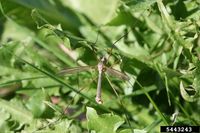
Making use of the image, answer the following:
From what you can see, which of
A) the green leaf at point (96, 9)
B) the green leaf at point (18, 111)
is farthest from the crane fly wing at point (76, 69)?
the green leaf at point (96, 9)

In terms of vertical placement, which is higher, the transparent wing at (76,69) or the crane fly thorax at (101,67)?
the transparent wing at (76,69)

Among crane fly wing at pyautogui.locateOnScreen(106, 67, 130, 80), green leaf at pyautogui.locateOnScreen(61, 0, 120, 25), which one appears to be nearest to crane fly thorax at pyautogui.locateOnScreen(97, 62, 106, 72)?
crane fly wing at pyautogui.locateOnScreen(106, 67, 130, 80)

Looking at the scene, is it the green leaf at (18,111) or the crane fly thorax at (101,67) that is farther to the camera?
the green leaf at (18,111)

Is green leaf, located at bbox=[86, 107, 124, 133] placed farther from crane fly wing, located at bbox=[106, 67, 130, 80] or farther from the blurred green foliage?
crane fly wing, located at bbox=[106, 67, 130, 80]

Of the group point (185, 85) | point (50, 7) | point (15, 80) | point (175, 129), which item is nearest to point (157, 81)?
point (185, 85)

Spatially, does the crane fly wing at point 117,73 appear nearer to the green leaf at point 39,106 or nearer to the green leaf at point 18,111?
the green leaf at point 39,106

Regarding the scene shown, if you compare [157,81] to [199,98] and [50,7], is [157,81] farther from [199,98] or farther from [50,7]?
[50,7]

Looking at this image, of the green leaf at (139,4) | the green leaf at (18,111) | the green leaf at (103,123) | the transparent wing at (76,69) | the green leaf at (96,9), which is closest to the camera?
the green leaf at (103,123)

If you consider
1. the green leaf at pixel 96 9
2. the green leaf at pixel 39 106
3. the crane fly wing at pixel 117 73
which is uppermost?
the green leaf at pixel 96 9

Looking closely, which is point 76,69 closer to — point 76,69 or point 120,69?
point 76,69
